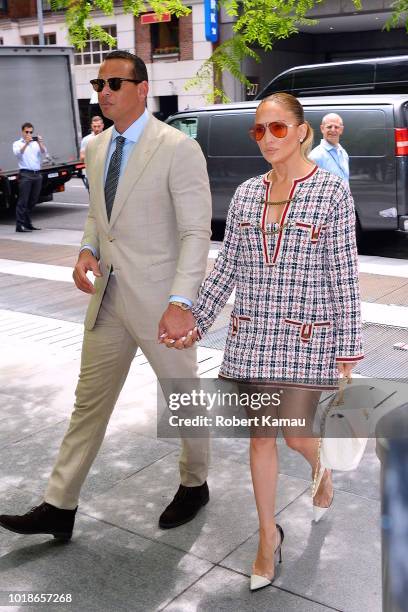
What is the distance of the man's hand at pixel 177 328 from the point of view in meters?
3.27

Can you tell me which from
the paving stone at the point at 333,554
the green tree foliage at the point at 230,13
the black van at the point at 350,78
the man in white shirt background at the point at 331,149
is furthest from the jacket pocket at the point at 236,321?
the black van at the point at 350,78

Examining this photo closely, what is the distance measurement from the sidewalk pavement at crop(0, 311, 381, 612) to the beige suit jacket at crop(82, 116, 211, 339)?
0.96 meters

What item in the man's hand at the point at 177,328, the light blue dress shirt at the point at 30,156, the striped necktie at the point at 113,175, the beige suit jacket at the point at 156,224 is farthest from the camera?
the light blue dress shirt at the point at 30,156

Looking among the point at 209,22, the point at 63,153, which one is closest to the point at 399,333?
the point at 63,153

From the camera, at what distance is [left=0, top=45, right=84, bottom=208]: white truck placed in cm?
1639

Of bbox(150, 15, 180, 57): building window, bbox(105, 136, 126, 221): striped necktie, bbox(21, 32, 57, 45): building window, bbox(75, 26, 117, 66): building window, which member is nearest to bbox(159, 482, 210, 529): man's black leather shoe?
bbox(105, 136, 126, 221): striped necktie

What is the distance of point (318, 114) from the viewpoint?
1123cm

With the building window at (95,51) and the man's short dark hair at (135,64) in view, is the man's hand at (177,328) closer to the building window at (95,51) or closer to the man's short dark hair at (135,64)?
the man's short dark hair at (135,64)

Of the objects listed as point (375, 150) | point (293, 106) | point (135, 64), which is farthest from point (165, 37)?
point (293, 106)

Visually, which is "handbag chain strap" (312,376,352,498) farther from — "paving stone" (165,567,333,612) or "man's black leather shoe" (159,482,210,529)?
"man's black leather shoe" (159,482,210,529)

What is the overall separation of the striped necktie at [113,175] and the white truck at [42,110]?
13.2 meters

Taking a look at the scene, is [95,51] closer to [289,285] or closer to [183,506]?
[183,506]

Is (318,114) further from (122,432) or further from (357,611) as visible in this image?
(357,611)

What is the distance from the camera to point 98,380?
3.58 meters
